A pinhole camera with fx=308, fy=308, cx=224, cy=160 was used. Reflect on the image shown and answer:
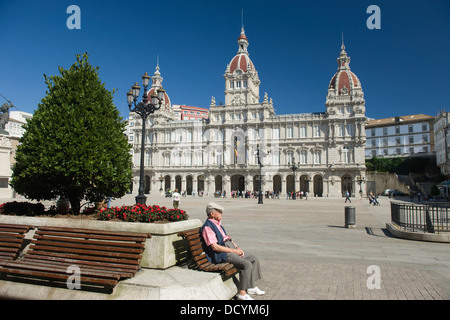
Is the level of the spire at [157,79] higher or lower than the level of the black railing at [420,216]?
higher

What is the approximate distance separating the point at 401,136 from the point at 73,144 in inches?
3073

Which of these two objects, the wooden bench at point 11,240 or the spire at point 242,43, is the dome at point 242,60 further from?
the wooden bench at point 11,240

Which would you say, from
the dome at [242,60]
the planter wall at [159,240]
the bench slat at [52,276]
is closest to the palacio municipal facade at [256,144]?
the dome at [242,60]

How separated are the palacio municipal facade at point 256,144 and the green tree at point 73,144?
42663 mm

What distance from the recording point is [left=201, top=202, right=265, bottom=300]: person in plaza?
4524mm

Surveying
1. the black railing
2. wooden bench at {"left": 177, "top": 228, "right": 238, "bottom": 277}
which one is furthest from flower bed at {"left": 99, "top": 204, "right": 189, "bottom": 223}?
the black railing

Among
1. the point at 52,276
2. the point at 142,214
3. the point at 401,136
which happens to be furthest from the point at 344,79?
the point at 52,276

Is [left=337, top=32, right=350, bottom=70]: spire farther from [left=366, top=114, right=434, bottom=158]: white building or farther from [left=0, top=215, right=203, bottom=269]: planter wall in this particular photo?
[left=0, top=215, right=203, bottom=269]: planter wall

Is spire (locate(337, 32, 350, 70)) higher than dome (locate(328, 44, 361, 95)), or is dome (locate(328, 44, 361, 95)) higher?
spire (locate(337, 32, 350, 70))

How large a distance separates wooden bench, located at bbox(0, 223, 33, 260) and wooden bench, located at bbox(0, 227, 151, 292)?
26 cm

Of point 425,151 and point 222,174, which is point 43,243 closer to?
point 222,174

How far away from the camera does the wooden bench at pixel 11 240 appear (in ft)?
16.6

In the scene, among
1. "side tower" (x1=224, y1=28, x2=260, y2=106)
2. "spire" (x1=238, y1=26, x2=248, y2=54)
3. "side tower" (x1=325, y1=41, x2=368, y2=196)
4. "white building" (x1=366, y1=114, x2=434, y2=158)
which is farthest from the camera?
"white building" (x1=366, y1=114, x2=434, y2=158)
